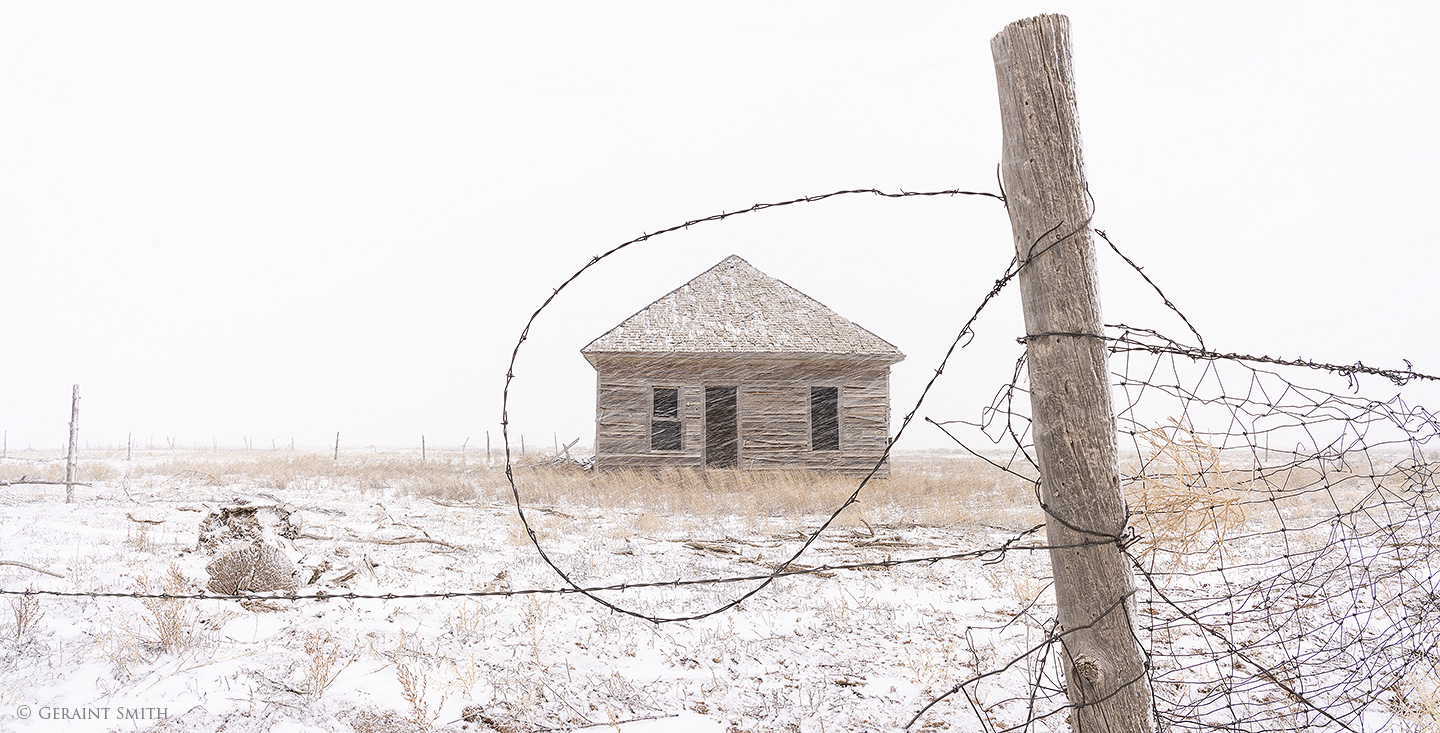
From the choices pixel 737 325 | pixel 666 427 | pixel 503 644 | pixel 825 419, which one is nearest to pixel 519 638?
pixel 503 644

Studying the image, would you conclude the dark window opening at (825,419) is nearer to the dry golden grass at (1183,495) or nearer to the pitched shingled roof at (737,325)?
the pitched shingled roof at (737,325)

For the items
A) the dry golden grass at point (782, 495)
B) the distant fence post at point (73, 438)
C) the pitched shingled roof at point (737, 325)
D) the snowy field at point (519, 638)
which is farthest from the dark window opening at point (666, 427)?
the distant fence post at point (73, 438)

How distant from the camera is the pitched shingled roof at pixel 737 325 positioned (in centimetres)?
1504

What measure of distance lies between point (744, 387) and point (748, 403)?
0.35 m

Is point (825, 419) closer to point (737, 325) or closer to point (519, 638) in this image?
point (737, 325)

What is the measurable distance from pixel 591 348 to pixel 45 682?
36.4 feet

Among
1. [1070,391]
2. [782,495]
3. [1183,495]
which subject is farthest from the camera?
[782,495]

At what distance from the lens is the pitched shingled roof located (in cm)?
1504

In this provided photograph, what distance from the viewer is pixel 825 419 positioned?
1706 cm

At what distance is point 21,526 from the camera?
9234 millimetres

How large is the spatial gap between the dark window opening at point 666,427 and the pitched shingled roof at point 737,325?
120cm

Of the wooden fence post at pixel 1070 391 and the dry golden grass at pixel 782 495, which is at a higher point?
the wooden fence post at pixel 1070 391

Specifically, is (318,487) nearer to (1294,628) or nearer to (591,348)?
(591,348)

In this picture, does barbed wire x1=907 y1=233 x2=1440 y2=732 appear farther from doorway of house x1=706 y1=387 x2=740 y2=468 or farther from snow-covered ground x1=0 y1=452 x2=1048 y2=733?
doorway of house x1=706 y1=387 x2=740 y2=468
